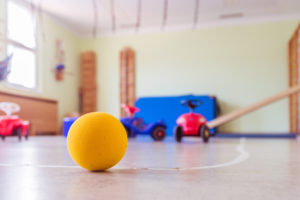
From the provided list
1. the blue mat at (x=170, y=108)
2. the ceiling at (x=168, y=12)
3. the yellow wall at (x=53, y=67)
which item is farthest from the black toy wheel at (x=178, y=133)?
the yellow wall at (x=53, y=67)

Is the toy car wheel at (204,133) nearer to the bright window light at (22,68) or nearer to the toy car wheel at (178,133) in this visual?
the toy car wheel at (178,133)

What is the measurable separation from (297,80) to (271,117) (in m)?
1.29

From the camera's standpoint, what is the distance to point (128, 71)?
9.09m

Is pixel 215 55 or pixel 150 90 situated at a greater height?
pixel 215 55

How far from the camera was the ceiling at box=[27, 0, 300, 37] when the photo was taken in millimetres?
7258

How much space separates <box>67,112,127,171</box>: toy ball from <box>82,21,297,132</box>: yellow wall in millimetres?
7324

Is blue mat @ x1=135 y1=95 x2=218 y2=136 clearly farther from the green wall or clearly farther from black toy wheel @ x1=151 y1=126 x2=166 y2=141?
black toy wheel @ x1=151 y1=126 x2=166 y2=141

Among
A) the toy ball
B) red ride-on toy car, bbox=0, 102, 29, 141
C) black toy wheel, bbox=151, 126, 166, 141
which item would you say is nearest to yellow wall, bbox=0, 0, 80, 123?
red ride-on toy car, bbox=0, 102, 29, 141

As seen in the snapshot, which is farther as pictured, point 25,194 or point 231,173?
point 231,173

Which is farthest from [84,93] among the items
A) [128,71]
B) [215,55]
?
[215,55]

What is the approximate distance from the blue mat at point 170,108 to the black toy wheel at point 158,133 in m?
2.69

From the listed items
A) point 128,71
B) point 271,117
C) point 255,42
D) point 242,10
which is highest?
point 242,10

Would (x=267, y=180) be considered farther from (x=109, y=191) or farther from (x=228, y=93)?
(x=228, y=93)

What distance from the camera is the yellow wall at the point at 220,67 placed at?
8.01 meters
